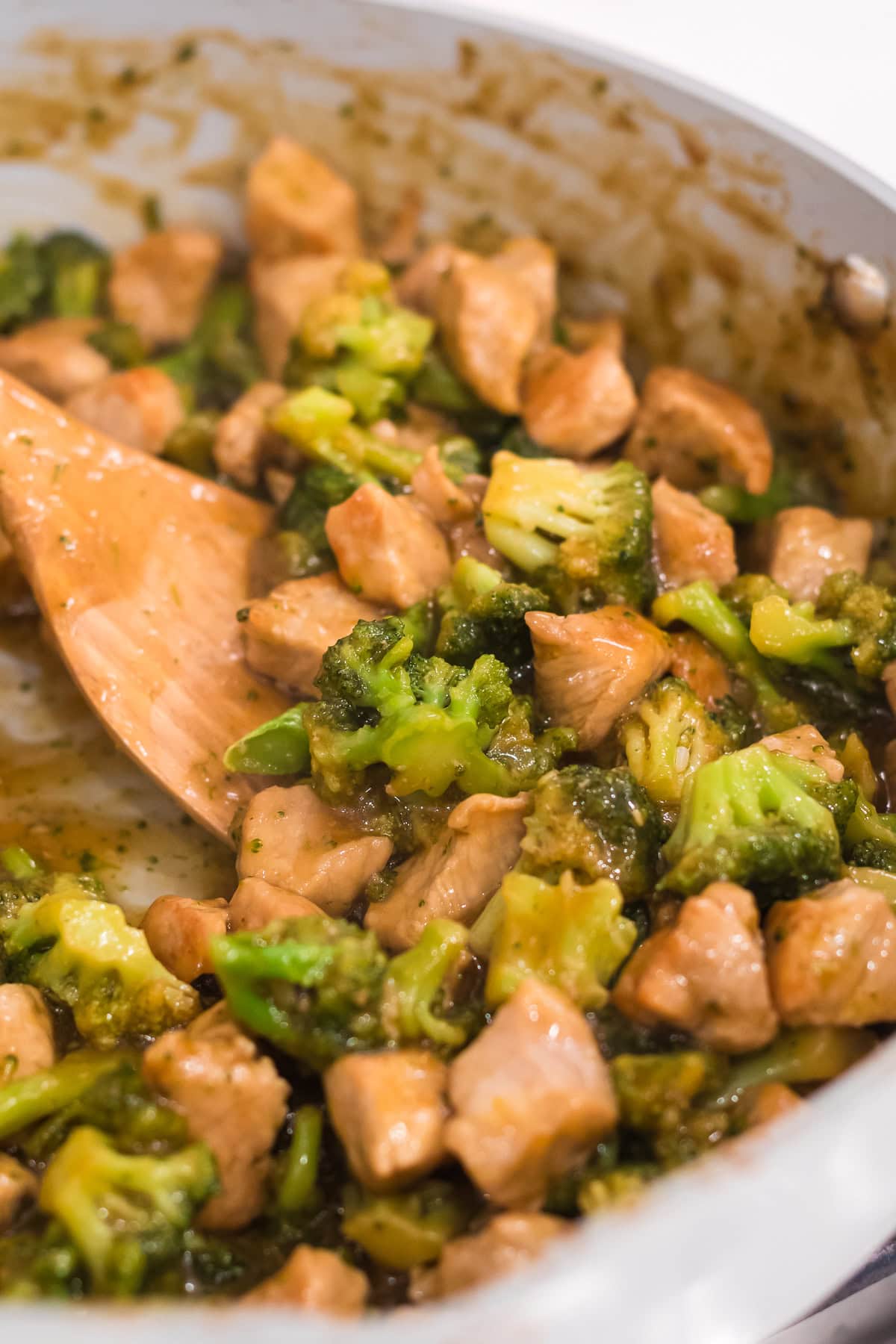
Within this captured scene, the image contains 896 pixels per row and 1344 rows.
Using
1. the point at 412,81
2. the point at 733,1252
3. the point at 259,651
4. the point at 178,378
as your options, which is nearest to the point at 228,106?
the point at 412,81

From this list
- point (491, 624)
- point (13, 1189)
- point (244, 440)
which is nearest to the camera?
point (13, 1189)

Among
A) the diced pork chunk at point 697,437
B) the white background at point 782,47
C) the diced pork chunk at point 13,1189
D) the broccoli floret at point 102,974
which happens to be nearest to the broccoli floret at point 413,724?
the broccoli floret at point 102,974

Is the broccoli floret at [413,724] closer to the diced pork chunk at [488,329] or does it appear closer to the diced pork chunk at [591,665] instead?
the diced pork chunk at [591,665]

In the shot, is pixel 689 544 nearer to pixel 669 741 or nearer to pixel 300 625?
pixel 669 741

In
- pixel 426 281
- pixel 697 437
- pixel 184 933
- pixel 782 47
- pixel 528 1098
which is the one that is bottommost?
pixel 184 933

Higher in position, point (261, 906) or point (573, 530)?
point (573, 530)

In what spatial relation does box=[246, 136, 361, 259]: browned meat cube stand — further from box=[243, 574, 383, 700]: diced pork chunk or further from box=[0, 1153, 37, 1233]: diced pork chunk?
box=[0, 1153, 37, 1233]: diced pork chunk

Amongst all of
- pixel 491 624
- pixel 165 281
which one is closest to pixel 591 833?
pixel 491 624
